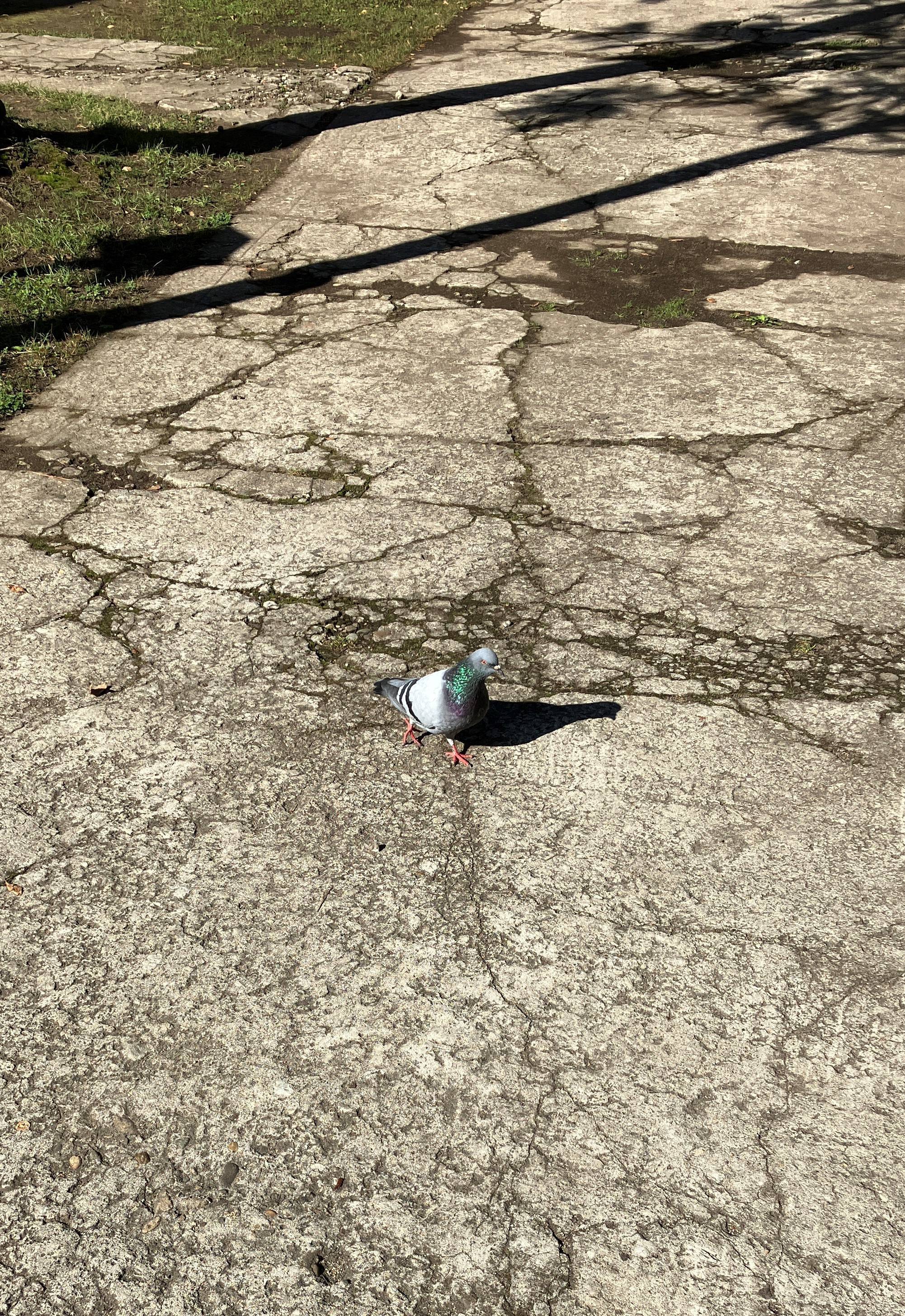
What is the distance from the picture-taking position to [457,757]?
10.3ft

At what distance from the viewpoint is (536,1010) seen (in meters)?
2.47

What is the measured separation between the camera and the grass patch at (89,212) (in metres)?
5.64

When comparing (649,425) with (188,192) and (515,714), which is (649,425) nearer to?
(515,714)

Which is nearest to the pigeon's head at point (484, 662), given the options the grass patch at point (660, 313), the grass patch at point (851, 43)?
the grass patch at point (660, 313)

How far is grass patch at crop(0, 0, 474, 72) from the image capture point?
9984 millimetres

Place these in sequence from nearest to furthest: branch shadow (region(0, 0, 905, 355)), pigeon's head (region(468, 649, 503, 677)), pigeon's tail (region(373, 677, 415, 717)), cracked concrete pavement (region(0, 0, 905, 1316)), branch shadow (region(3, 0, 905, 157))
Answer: cracked concrete pavement (region(0, 0, 905, 1316))
pigeon's head (region(468, 649, 503, 677))
pigeon's tail (region(373, 677, 415, 717))
branch shadow (region(0, 0, 905, 355))
branch shadow (region(3, 0, 905, 157))

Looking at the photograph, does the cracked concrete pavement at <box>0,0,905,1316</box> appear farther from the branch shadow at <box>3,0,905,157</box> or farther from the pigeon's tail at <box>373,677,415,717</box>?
the branch shadow at <box>3,0,905,157</box>

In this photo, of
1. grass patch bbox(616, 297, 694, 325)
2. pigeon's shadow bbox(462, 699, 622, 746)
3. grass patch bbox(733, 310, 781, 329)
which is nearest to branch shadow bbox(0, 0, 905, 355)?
grass patch bbox(616, 297, 694, 325)

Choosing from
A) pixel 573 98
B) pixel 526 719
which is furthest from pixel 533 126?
pixel 526 719

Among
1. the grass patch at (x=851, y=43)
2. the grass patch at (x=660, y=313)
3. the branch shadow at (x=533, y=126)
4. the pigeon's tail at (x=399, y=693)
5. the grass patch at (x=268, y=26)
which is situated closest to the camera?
the pigeon's tail at (x=399, y=693)

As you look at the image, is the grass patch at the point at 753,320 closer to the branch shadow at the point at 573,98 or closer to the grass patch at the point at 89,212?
the grass patch at the point at 89,212

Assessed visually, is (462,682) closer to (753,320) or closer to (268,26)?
(753,320)

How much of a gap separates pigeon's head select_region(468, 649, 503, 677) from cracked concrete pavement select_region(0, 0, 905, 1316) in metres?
0.35

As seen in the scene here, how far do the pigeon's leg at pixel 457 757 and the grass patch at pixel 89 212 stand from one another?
301 centimetres
